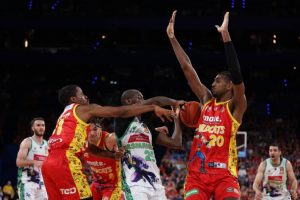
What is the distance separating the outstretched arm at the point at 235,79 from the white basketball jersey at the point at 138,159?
49.7 inches

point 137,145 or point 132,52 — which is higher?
point 132,52

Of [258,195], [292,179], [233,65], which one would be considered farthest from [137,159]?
[292,179]

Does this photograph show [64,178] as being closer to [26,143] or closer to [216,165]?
[216,165]

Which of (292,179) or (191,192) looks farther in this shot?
(292,179)

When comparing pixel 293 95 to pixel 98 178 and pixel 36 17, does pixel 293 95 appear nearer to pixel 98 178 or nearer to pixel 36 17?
pixel 36 17

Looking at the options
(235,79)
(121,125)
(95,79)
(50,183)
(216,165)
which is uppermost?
(95,79)

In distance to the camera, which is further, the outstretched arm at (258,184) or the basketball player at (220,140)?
the outstretched arm at (258,184)

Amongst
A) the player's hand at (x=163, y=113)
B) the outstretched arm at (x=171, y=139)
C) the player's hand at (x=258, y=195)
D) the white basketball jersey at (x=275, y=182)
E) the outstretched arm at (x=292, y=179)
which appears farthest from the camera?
the white basketball jersey at (x=275, y=182)

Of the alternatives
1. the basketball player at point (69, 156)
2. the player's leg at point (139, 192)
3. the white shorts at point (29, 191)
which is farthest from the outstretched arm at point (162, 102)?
the white shorts at point (29, 191)

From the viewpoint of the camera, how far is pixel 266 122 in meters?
27.7

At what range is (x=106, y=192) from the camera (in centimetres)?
901

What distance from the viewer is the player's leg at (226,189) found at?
21.9 ft

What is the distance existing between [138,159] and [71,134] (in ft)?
2.88

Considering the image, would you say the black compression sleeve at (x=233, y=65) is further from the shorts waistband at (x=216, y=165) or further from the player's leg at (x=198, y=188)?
the player's leg at (x=198, y=188)
